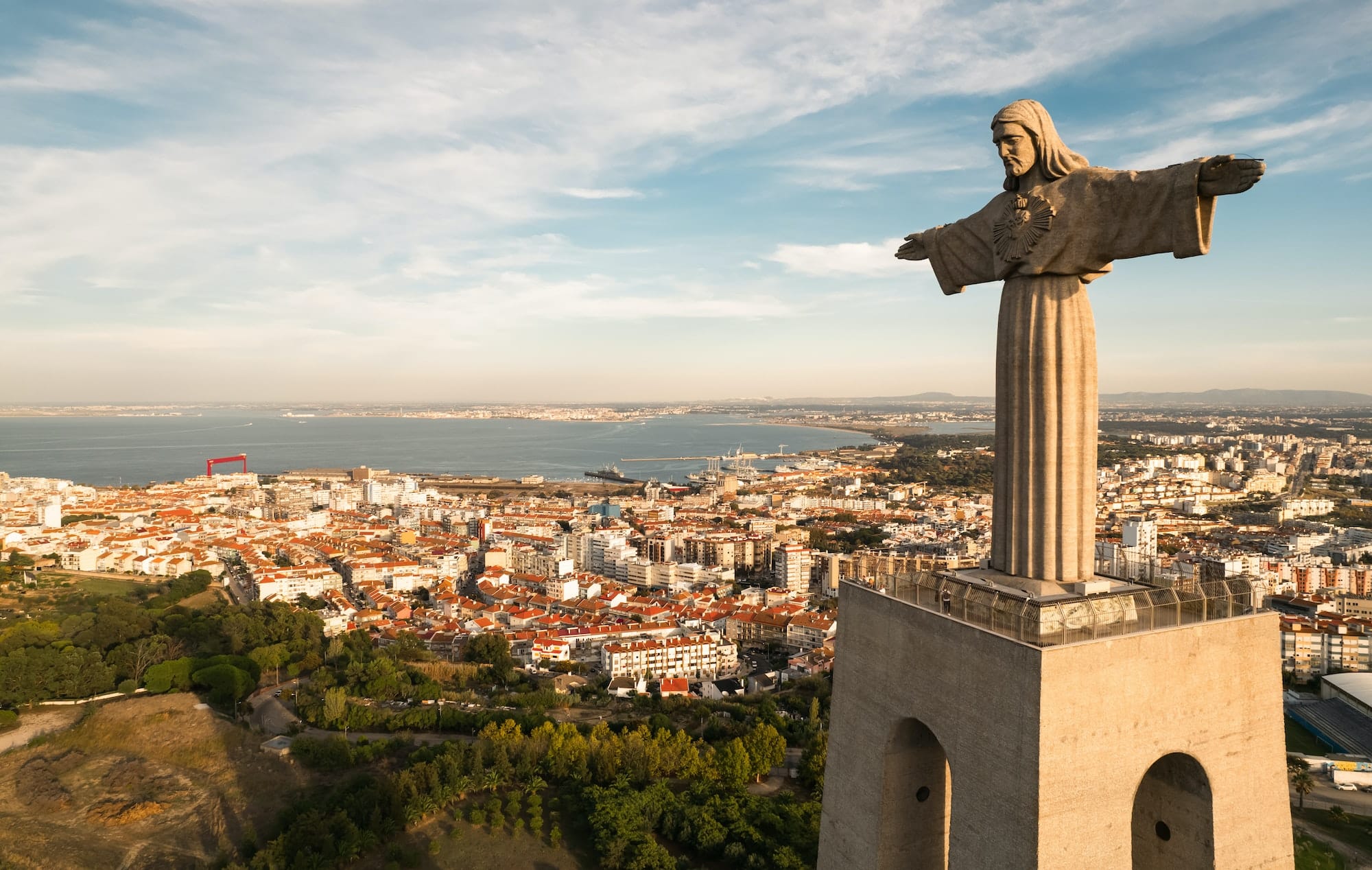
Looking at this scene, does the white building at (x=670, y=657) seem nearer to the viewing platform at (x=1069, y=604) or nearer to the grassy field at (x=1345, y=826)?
the grassy field at (x=1345, y=826)

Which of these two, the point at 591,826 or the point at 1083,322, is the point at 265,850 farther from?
the point at 1083,322

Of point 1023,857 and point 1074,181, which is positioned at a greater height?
point 1074,181

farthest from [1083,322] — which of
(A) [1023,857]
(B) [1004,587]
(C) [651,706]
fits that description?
(C) [651,706]

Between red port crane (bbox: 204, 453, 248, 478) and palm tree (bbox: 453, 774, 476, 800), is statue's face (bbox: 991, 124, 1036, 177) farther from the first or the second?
red port crane (bbox: 204, 453, 248, 478)

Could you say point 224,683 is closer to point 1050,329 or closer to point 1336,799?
point 1050,329

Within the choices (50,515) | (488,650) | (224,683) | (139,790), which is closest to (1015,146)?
(139,790)

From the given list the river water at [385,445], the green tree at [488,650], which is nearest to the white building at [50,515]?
the green tree at [488,650]
